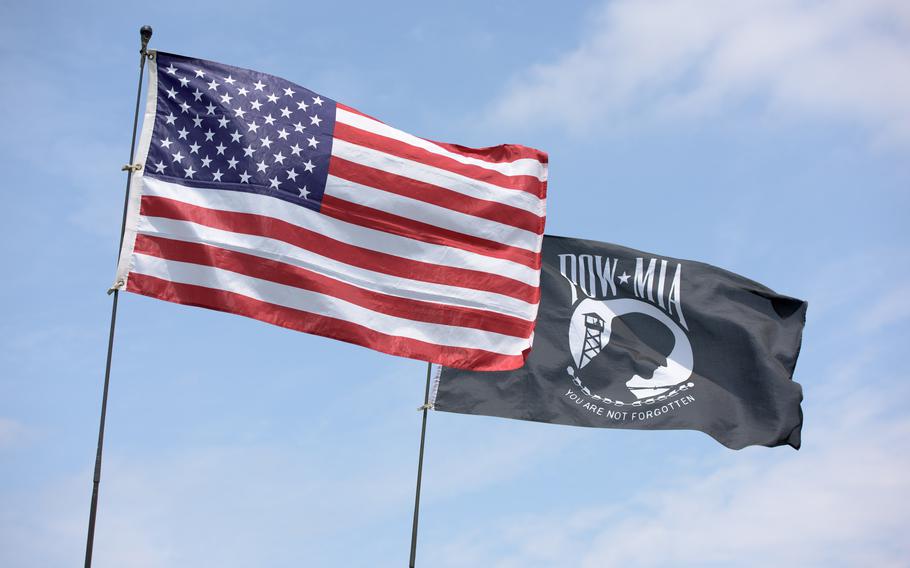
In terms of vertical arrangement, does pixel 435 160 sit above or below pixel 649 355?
above

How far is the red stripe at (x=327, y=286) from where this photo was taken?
1770 cm

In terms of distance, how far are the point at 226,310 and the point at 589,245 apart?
28.8ft

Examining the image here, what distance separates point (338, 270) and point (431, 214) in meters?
2.00

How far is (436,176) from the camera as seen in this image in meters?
20.4

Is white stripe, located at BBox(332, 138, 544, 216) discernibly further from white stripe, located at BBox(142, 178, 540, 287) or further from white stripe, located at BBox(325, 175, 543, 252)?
white stripe, located at BBox(142, 178, 540, 287)

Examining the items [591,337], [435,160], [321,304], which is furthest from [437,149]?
[591,337]

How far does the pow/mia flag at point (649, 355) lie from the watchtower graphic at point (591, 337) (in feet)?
0.06

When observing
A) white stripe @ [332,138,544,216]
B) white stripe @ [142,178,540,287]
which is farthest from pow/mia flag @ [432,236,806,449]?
white stripe @ [332,138,544,216]

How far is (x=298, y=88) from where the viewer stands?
19.8m

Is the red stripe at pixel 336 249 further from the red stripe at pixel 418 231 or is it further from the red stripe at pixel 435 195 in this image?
the red stripe at pixel 435 195

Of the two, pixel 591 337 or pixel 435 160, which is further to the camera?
pixel 591 337

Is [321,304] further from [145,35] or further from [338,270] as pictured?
[145,35]

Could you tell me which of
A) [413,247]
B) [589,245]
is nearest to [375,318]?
[413,247]

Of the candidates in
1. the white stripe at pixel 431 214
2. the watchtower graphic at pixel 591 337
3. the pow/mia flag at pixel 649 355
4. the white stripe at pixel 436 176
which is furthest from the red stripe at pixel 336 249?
the watchtower graphic at pixel 591 337
